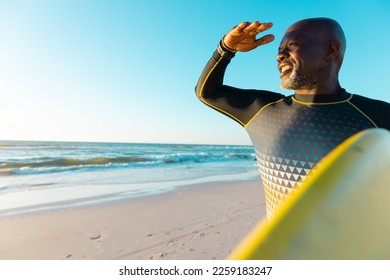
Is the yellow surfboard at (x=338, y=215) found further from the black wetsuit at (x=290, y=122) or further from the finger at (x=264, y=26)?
the finger at (x=264, y=26)

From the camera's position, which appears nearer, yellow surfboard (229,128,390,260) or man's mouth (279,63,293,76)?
yellow surfboard (229,128,390,260)

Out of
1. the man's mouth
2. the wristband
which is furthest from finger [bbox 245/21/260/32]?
the man's mouth

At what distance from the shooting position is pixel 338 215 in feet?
2.64

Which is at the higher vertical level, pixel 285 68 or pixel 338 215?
pixel 285 68

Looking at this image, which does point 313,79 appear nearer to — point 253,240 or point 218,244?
point 253,240

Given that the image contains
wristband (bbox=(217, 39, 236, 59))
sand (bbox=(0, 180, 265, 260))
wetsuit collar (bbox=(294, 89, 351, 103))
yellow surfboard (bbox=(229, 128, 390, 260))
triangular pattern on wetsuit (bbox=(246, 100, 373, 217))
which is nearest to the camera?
yellow surfboard (bbox=(229, 128, 390, 260))

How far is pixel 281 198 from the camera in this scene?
1.80m

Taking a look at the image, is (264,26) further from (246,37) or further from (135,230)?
(135,230)

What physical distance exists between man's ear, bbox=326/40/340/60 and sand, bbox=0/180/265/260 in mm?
3161

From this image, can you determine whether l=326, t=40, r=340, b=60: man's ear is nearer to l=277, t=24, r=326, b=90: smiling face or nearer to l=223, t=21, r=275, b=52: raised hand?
l=277, t=24, r=326, b=90: smiling face

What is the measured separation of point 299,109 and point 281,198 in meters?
0.61

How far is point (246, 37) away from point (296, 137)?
0.76m

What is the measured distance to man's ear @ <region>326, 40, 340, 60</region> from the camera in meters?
1.84

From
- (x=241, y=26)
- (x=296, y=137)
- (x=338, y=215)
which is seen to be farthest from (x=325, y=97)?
(x=338, y=215)
